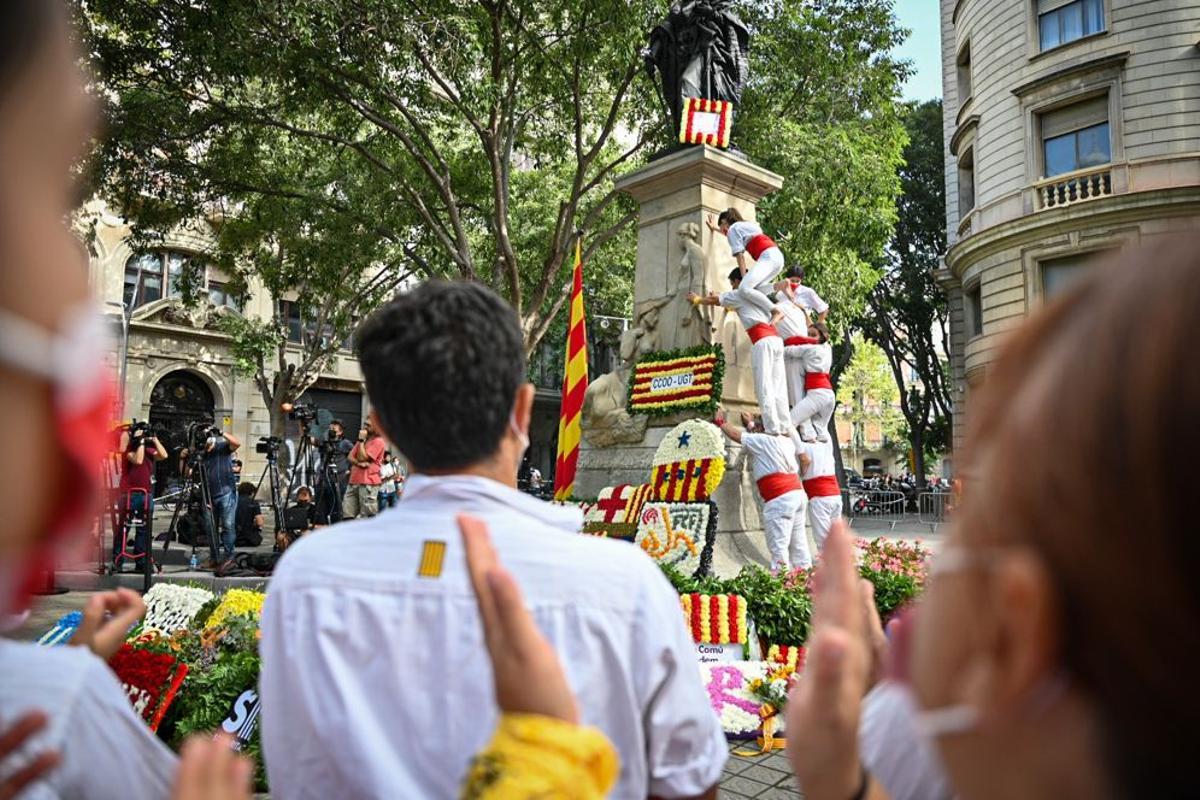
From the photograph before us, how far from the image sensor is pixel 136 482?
9.29 meters

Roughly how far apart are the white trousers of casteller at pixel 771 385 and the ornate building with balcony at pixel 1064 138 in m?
13.8

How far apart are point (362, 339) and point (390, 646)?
557mm

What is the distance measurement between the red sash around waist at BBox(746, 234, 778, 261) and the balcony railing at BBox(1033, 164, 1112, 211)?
662 inches

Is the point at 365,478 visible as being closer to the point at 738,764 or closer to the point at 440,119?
the point at 440,119

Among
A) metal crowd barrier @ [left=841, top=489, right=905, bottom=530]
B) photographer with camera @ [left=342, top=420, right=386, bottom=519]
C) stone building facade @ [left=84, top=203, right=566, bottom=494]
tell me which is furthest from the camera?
stone building facade @ [left=84, top=203, right=566, bottom=494]

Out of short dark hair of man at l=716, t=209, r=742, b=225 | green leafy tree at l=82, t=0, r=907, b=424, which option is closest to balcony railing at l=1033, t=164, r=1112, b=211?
green leafy tree at l=82, t=0, r=907, b=424

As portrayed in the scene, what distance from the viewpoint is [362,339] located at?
4.83ft

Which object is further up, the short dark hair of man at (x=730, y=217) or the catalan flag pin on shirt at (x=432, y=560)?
the short dark hair of man at (x=730, y=217)

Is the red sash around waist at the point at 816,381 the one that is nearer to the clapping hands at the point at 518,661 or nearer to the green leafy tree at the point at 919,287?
the clapping hands at the point at 518,661

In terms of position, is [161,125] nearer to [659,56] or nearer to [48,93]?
[659,56]

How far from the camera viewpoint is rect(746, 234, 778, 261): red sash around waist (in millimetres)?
7156

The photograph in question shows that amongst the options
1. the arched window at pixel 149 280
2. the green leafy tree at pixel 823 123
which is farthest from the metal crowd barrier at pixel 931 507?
the arched window at pixel 149 280

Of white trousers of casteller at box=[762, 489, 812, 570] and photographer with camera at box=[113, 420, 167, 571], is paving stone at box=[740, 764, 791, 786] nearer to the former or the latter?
white trousers of casteller at box=[762, 489, 812, 570]

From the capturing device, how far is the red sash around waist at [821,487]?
6.92 meters
